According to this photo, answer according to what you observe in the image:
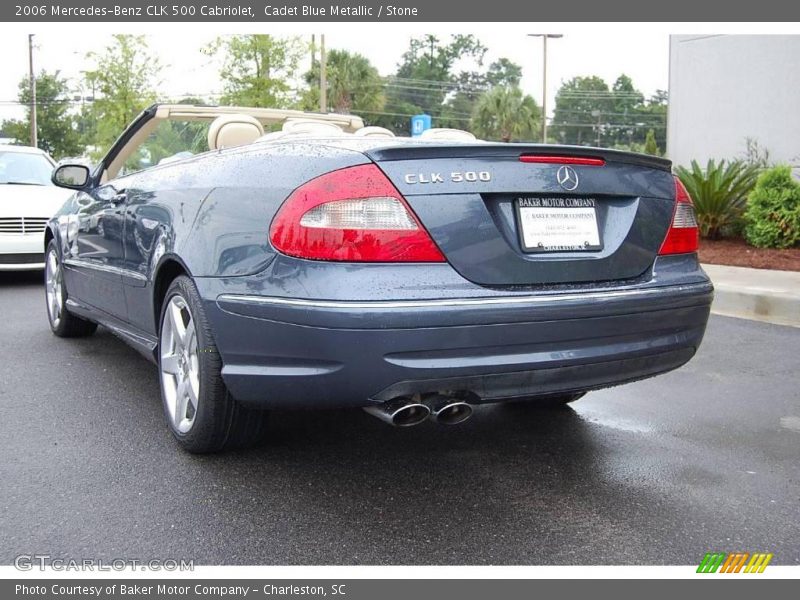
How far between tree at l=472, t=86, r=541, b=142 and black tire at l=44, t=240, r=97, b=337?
46.2 meters

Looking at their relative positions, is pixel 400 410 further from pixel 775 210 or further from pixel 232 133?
pixel 775 210

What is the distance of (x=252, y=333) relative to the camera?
2.78m

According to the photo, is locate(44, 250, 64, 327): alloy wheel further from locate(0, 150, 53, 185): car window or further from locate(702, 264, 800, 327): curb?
locate(702, 264, 800, 327): curb

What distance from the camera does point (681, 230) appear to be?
3256 mm

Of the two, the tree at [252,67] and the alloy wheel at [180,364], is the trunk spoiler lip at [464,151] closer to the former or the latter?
the alloy wheel at [180,364]

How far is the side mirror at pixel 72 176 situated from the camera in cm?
511

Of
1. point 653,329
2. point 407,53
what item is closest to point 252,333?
point 653,329

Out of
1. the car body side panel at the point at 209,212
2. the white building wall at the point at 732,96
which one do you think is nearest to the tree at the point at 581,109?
the white building wall at the point at 732,96

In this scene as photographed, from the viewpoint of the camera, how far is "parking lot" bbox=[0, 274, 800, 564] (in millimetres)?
2588

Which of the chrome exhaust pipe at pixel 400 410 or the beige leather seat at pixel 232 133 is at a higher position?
the beige leather seat at pixel 232 133

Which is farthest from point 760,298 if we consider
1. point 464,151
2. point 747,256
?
point 464,151

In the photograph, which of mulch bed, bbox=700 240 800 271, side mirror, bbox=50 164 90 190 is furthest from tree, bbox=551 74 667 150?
side mirror, bbox=50 164 90 190

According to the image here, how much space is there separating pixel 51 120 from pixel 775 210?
166ft

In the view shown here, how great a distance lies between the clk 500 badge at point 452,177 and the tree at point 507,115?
48.8 metres
